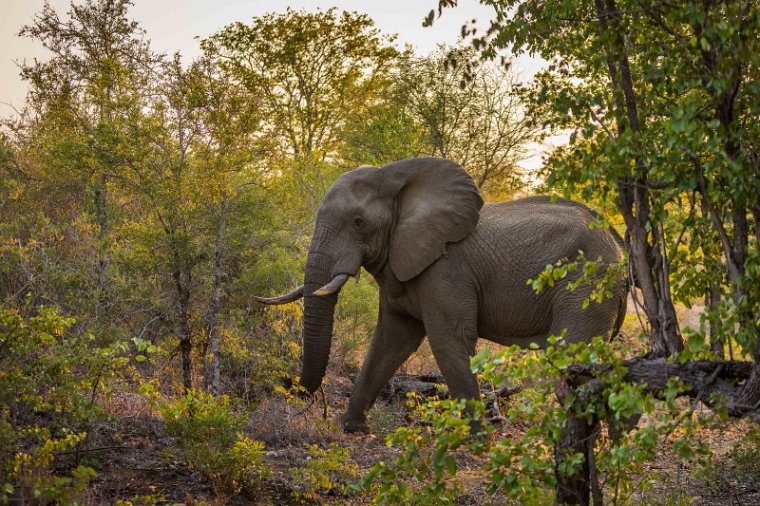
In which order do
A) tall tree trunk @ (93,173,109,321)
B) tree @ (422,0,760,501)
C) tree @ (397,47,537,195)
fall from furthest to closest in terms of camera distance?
tree @ (397,47,537,195) < tall tree trunk @ (93,173,109,321) < tree @ (422,0,760,501)

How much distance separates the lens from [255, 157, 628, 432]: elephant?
10.5 meters

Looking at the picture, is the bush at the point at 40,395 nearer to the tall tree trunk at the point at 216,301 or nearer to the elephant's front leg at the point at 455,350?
the tall tree trunk at the point at 216,301

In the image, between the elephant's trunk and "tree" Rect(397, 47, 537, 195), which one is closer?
the elephant's trunk

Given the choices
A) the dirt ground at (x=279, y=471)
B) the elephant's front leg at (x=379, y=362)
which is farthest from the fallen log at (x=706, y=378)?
the elephant's front leg at (x=379, y=362)

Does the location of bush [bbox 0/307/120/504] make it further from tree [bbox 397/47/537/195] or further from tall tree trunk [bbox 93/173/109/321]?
tree [bbox 397/47/537/195]

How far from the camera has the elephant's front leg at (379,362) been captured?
1162 centimetres

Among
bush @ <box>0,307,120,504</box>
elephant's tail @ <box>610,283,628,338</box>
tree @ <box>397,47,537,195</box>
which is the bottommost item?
bush @ <box>0,307,120,504</box>

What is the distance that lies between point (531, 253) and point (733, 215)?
18.2 ft

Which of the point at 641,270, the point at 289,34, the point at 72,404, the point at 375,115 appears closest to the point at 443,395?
the point at 72,404

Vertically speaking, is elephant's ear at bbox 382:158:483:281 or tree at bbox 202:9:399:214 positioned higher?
tree at bbox 202:9:399:214

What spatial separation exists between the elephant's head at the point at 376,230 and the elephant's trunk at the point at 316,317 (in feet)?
0.04

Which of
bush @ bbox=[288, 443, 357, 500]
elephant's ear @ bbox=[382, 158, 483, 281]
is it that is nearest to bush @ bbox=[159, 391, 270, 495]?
bush @ bbox=[288, 443, 357, 500]

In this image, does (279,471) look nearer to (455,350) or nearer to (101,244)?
(455,350)

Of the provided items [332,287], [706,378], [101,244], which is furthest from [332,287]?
[706,378]
